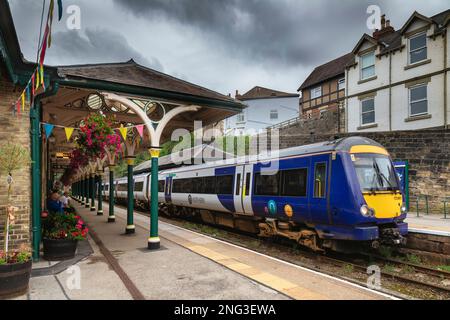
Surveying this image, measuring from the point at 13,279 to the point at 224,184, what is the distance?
25.8 feet

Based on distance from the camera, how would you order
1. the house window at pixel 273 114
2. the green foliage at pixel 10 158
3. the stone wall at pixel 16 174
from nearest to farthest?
the green foliage at pixel 10 158, the stone wall at pixel 16 174, the house window at pixel 273 114

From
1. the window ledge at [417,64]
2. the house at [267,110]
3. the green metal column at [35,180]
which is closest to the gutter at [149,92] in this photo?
the green metal column at [35,180]

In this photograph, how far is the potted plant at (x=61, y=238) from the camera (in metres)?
7.11

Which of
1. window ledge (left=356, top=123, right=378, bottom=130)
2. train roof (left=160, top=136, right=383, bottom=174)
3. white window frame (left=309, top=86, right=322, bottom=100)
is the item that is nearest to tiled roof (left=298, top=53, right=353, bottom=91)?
white window frame (left=309, top=86, right=322, bottom=100)

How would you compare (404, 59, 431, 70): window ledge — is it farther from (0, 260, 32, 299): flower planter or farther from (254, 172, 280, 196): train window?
(0, 260, 32, 299): flower planter

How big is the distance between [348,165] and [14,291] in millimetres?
6591

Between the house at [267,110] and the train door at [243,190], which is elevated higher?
the house at [267,110]

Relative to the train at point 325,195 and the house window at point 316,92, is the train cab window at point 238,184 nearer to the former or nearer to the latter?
the train at point 325,195

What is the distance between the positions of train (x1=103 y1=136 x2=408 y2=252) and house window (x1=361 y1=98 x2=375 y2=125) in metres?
12.7

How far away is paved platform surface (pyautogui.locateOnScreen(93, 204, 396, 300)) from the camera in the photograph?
502 cm

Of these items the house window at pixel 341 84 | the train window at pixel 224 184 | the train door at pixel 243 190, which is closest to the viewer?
the train door at pixel 243 190

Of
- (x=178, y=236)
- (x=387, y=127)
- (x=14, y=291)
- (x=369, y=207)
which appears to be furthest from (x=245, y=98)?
(x=14, y=291)

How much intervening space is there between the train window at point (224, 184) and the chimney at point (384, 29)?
18.0 meters

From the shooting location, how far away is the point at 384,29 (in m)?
22.7
